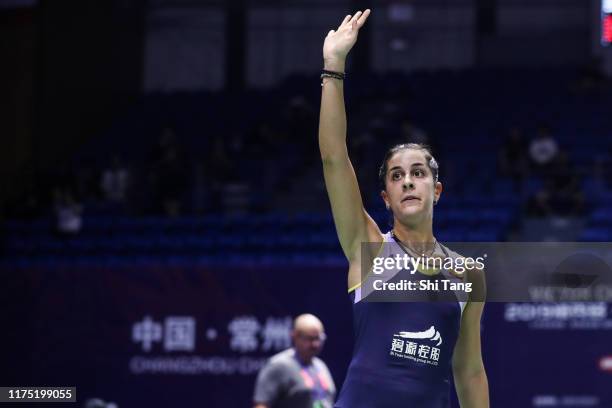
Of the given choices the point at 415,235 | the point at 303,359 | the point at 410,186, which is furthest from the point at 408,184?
the point at 303,359

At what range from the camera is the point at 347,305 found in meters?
12.2

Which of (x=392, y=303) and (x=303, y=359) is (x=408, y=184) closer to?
(x=392, y=303)

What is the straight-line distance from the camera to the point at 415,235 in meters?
3.97

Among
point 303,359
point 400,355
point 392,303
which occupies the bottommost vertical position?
point 303,359

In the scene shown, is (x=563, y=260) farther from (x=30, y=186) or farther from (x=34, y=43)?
(x=34, y=43)

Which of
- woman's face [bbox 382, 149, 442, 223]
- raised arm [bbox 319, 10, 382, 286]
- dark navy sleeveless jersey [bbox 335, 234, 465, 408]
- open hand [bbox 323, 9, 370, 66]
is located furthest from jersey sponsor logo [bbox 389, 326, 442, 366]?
open hand [bbox 323, 9, 370, 66]

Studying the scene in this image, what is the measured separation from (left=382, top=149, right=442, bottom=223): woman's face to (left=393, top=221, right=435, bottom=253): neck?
6 cm

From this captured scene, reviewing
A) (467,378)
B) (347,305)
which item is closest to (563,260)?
(347,305)

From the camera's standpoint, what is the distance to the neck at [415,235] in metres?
3.95

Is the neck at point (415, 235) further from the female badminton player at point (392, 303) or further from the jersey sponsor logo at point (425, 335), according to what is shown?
the jersey sponsor logo at point (425, 335)

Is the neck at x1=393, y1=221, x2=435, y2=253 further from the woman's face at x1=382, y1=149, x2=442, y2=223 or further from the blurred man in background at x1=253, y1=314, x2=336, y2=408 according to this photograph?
the blurred man in background at x1=253, y1=314, x2=336, y2=408

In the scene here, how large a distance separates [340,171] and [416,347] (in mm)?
711

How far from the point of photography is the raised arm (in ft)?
12.5

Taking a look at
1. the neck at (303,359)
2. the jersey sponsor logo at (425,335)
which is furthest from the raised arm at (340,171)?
the neck at (303,359)
